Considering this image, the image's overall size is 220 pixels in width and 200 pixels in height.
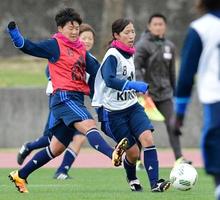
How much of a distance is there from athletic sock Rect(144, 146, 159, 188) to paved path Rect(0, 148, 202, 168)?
4.73 meters

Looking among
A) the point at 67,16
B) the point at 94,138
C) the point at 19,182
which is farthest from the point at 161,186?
the point at 67,16

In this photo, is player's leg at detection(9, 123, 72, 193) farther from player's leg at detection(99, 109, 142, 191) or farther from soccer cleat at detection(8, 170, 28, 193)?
player's leg at detection(99, 109, 142, 191)

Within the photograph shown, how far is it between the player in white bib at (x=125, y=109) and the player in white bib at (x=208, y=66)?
3357 mm

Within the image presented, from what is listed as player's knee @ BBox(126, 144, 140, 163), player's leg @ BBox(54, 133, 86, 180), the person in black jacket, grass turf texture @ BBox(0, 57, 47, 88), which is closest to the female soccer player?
player's knee @ BBox(126, 144, 140, 163)

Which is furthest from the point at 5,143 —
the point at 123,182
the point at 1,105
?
the point at 123,182

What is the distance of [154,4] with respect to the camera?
26.7 m

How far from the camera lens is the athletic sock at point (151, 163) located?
9828 mm

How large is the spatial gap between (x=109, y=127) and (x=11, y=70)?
492 inches

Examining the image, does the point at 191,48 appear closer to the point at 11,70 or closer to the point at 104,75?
the point at 104,75

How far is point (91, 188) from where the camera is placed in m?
10.6

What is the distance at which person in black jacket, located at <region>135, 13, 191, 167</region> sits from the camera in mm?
13750

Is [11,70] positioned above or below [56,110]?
below

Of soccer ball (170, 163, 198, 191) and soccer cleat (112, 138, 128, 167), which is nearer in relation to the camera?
soccer cleat (112, 138, 128, 167)

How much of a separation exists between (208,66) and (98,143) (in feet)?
11.9
